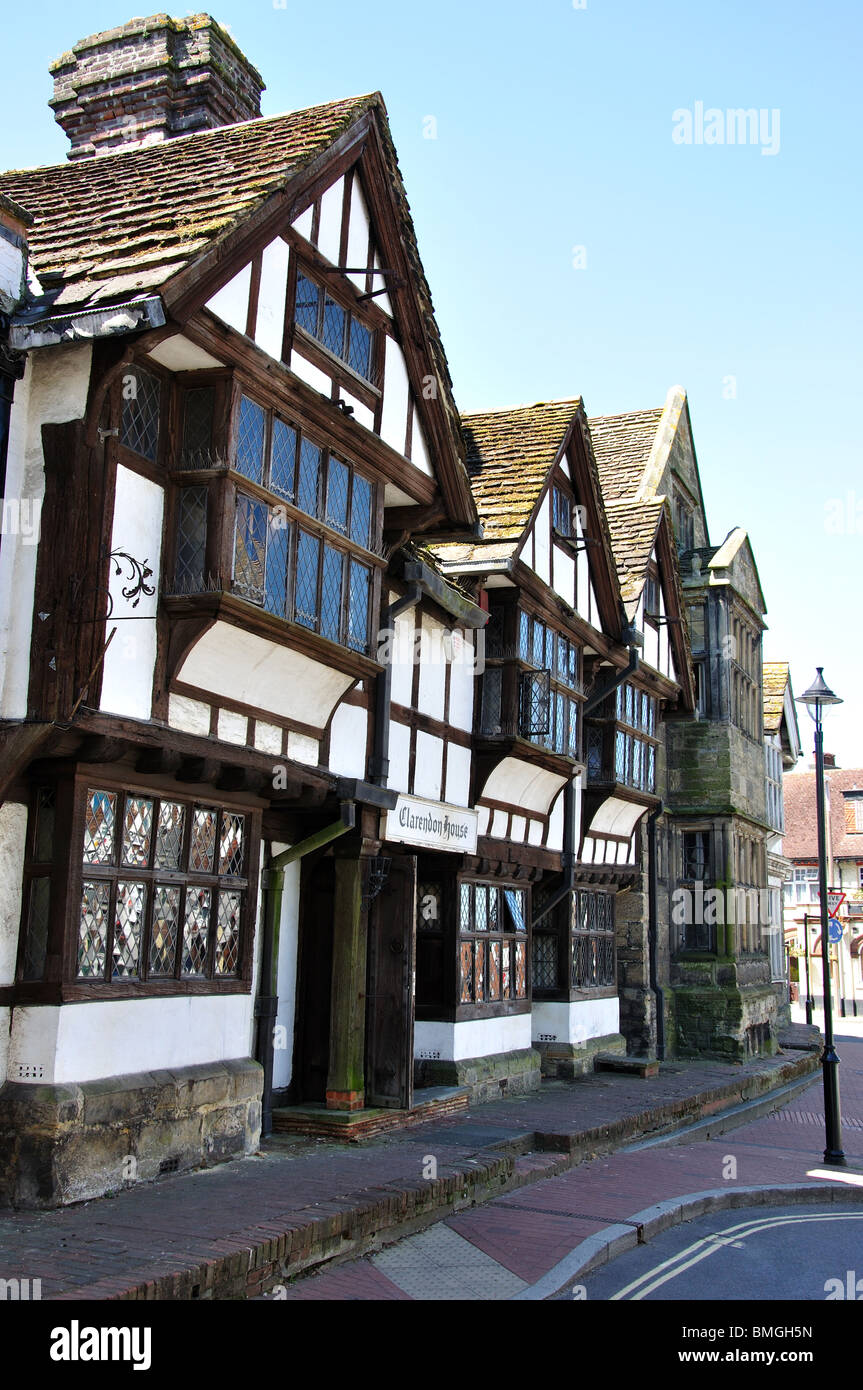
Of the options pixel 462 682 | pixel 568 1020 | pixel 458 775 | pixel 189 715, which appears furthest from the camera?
pixel 568 1020

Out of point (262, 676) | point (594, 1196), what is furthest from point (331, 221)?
point (594, 1196)

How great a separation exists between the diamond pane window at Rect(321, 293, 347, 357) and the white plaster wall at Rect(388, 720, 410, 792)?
3.88m

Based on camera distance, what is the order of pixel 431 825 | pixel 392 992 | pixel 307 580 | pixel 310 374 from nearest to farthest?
pixel 307 580
pixel 310 374
pixel 392 992
pixel 431 825

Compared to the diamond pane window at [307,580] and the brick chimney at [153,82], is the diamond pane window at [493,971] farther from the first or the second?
the brick chimney at [153,82]

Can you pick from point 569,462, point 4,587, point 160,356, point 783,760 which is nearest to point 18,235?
point 160,356

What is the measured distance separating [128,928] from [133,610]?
222cm

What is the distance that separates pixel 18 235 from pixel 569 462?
10.2 meters

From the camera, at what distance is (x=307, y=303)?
35.1ft

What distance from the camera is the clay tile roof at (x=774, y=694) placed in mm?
37156

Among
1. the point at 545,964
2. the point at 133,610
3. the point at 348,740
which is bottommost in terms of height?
the point at 545,964

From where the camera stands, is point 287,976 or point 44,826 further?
point 287,976

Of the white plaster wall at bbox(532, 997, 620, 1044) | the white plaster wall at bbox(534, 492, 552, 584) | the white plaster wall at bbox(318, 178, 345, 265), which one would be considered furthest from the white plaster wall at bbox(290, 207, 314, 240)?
the white plaster wall at bbox(532, 997, 620, 1044)

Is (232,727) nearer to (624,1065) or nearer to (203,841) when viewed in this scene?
(203,841)

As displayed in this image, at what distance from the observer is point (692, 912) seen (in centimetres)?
2570
